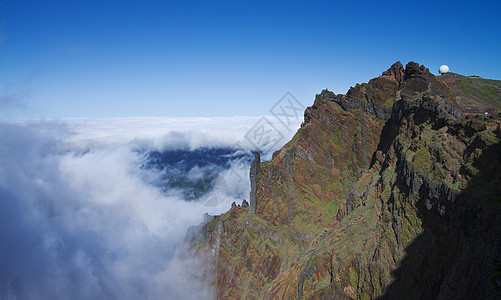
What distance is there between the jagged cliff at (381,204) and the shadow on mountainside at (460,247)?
0.09m

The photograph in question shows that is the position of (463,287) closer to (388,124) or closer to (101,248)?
(388,124)

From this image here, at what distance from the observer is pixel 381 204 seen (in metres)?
33.8

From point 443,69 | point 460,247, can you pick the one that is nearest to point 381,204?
point 460,247

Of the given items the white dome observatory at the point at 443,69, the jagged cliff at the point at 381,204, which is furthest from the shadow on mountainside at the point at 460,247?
the white dome observatory at the point at 443,69

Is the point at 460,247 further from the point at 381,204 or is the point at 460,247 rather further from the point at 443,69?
the point at 443,69

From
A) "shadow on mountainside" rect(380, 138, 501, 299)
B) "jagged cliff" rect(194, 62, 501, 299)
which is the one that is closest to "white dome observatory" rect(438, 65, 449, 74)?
"jagged cliff" rect(194, 62, 501, 299)

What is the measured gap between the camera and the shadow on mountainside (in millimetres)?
13953

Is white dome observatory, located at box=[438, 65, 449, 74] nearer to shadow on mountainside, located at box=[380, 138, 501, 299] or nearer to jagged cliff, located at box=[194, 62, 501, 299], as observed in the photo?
jagged cliff, located at box=[194, 62, 501, 299]

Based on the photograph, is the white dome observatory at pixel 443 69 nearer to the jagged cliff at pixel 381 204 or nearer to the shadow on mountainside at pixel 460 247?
the jagged cliff at pixel 381 204

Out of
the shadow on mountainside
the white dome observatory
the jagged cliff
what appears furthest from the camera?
the white dome observatory

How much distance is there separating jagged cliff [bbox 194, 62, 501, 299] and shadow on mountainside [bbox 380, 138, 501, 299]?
93mm

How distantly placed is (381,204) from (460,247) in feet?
46.1

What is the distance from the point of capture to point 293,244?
5144 centimetres

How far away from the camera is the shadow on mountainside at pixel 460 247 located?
549 inches
